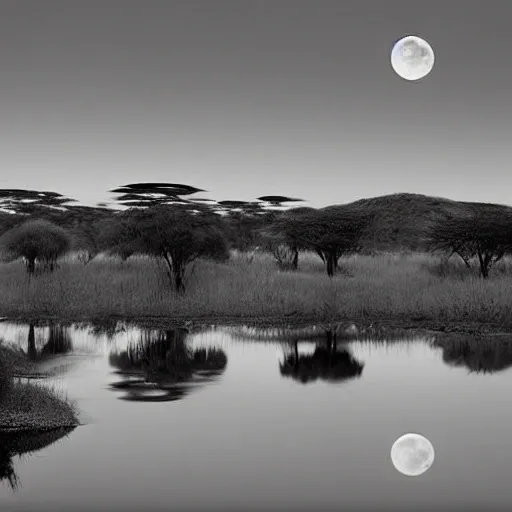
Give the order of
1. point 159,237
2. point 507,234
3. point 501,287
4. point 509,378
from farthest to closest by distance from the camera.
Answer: point 507,234 → point 159,237 → point 501,287 → point 509,378

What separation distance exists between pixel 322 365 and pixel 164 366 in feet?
10.9

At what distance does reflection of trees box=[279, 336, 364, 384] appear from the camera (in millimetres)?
15180

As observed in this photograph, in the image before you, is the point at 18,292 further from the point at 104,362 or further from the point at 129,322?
the point at 104,362

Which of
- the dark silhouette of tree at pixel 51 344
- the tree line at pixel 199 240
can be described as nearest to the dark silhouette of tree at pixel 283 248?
the tree line at pixel 199 240

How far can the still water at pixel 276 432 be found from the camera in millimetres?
8625

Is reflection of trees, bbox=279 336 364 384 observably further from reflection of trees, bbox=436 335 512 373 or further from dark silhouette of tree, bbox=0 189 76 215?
dark silhouette of tree, bbox=0 189 76 215

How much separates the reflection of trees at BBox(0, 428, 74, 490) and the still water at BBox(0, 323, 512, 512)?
12cm

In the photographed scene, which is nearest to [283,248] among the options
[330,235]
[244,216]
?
[330,235]

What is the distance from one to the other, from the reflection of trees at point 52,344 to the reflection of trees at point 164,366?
4.81ft

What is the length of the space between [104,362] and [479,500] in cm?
976

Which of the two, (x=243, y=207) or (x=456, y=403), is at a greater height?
(x=243, y=207)

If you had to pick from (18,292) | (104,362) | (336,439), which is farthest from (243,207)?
(336,439)

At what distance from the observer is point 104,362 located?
16.4 meters

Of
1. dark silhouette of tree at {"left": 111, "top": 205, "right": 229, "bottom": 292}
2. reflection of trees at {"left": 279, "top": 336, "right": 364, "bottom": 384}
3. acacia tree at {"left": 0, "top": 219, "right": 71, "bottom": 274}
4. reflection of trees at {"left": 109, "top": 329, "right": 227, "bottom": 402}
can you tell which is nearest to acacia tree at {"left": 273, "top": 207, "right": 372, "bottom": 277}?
dark silhouette of tree at {"left": 111, "top": 205, "right": 229, "bottom": 292}
